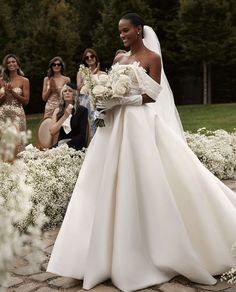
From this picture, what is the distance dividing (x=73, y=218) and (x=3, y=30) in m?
18.8

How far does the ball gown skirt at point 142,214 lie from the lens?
414cm

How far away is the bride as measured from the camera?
13.6 ft

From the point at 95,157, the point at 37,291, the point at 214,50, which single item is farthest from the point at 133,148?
the point at 214,50

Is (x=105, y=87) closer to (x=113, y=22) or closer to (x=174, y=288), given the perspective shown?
(x=174, y=288)

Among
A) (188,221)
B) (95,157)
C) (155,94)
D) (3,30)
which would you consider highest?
(3,30)

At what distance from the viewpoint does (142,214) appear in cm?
429

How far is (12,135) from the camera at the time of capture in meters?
1.84

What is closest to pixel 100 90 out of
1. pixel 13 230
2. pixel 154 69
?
pixel 154 69

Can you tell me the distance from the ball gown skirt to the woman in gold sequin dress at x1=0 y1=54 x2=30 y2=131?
208 inches

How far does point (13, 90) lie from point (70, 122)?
200cm

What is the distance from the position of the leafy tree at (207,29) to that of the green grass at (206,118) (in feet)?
9.19

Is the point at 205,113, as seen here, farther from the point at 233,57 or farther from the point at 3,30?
the point at 3,30

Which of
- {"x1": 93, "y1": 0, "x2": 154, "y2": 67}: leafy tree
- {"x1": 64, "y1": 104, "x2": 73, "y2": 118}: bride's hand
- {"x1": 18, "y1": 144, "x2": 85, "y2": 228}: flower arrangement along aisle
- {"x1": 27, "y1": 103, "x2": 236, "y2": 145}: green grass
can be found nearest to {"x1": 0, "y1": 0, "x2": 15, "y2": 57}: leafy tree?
{"x1": 27, "y1": 103, "x2": 236, "y2": 145}: green grass

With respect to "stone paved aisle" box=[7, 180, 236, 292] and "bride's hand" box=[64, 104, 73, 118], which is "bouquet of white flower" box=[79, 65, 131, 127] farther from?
"bride's hand" box=[64, 104, 73, 118]
